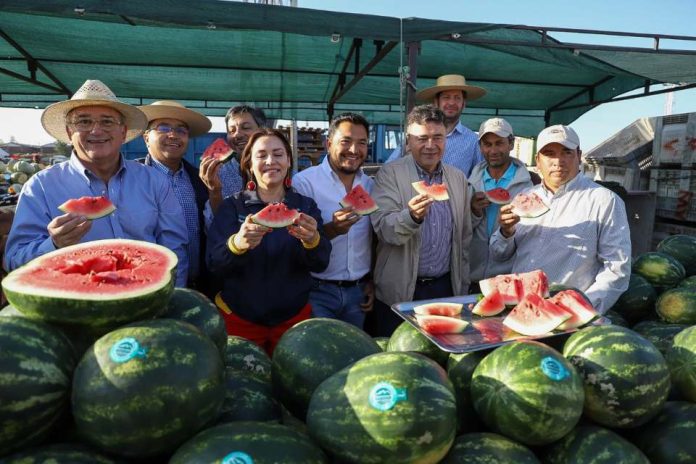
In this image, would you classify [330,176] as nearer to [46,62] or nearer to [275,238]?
[275,238]

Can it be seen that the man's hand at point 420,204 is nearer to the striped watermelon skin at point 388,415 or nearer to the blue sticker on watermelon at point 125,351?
the striped watermelon skin at point 388,415

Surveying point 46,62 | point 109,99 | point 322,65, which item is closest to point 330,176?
point 109,99

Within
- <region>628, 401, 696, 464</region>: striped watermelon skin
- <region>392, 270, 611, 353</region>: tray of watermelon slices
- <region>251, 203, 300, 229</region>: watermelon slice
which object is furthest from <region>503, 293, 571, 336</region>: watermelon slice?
<region>251, 203, 300, 229</region>: watermelon slice

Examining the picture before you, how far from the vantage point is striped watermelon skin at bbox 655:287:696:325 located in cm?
320

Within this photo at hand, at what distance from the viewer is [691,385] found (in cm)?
181

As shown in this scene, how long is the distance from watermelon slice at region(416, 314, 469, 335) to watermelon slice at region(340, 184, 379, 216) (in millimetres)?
1254

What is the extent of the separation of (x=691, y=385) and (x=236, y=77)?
9.90 meters

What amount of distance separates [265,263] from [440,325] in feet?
4.78

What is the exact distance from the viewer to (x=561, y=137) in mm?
3070

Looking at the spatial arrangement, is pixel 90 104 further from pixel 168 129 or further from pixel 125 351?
pixel 125 351

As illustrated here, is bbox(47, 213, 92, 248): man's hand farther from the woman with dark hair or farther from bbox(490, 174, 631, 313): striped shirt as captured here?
bbox(490, 174, 631, 313): striped shirt

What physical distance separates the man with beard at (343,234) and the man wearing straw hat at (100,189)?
3.38 feet

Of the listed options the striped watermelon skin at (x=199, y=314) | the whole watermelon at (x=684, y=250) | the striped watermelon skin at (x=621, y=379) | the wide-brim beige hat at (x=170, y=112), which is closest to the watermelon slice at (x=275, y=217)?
the striped watermelon skin at (x=199, y=314)

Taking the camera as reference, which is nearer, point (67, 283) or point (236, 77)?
point (67, 283)
